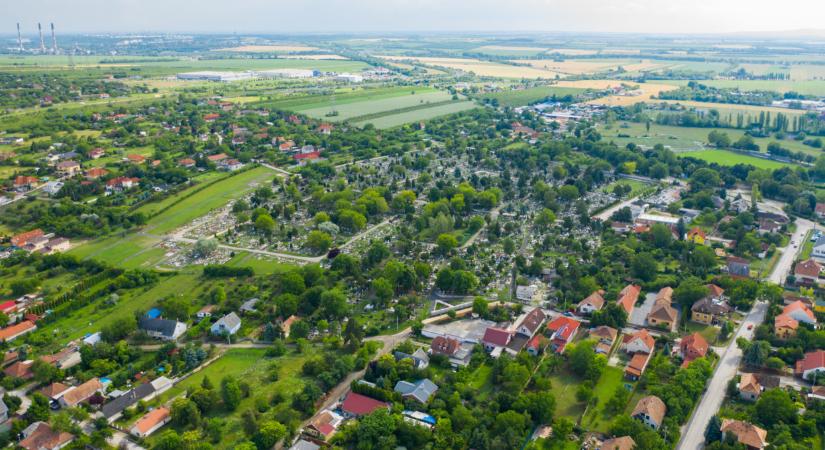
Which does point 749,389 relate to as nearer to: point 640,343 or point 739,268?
point 640,343

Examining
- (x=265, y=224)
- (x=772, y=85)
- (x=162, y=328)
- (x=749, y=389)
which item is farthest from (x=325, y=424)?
(x=772, y=85)

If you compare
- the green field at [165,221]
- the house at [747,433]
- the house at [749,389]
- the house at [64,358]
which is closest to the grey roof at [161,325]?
the house at [64,358]

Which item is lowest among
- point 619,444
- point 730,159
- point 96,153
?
point 619,444

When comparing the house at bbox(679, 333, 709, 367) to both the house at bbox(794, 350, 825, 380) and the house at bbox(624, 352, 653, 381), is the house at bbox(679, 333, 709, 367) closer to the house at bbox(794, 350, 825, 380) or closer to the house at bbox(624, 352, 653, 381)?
the house at bbox(624, 352, 653, 381)

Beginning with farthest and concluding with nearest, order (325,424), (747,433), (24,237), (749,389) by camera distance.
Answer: (24,237) < (749,389) < (325,424) < (747,433)

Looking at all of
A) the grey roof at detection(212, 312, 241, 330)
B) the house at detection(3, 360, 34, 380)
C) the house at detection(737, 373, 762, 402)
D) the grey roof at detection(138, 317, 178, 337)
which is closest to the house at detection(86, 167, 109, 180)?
the grey roof at detection(138, 317, 178, 337)

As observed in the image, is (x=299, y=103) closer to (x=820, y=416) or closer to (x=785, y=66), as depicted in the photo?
(x=820, y=416)
